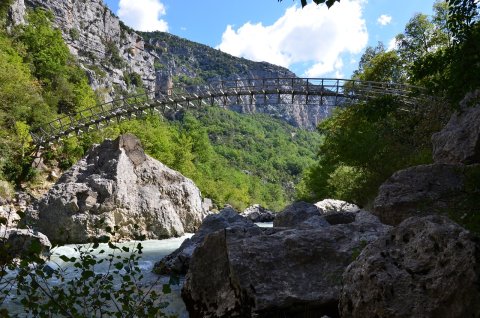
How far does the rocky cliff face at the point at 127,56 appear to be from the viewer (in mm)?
91688

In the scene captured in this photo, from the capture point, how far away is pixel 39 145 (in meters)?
26.5

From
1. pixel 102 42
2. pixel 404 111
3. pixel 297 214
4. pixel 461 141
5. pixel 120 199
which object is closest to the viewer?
pixel 461 141

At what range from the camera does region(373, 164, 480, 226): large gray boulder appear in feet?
27.9

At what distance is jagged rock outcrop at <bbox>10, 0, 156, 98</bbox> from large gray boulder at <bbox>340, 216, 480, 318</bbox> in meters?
79.0

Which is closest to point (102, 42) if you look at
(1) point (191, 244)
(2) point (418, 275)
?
(1) point (191, 244)

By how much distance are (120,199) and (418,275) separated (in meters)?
17.5

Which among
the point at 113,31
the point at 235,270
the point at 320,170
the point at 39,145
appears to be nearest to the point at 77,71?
the point at 39,145

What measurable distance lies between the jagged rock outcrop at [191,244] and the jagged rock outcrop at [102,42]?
229 feet

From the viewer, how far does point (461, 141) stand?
10969 mm

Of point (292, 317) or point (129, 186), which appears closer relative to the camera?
point (292, 317)

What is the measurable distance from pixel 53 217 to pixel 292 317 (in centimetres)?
1457

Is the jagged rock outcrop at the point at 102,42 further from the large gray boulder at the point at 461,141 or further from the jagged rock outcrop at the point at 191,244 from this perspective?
the large gray boulder at the point at 461,141

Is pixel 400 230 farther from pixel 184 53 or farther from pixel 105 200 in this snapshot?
pixel 184 53

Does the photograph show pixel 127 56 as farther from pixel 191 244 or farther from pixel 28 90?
pixel 191 244
